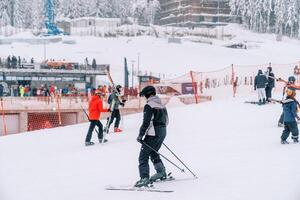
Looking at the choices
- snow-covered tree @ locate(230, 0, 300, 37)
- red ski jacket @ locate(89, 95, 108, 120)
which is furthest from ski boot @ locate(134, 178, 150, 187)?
snow-covered tree @ locate(230, 0, 300, 37)

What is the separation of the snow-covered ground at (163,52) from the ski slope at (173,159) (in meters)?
39.7

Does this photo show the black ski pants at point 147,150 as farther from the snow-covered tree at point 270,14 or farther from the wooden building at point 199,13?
the wooden building at point 199,13

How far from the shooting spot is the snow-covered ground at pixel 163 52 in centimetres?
6666

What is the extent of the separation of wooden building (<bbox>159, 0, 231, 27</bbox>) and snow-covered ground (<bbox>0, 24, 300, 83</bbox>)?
19749 millimetres

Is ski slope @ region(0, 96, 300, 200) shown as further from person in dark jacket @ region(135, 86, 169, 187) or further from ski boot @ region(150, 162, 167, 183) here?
person in dark jacket @ region(135, 86, 169, 187)

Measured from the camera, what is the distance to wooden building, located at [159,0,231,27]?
11231cm

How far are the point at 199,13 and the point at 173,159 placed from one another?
10346 centimetres

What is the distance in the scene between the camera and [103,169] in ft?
36.6

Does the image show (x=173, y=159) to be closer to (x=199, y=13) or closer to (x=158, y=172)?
(x=158, y=172)

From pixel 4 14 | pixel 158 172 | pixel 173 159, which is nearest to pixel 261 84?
pixel 173 159

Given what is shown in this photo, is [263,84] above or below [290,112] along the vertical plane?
below

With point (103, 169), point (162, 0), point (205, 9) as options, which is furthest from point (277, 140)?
point (162, 0)

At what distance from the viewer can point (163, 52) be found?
77562mm

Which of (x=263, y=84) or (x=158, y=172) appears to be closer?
(x=158, y=172)
